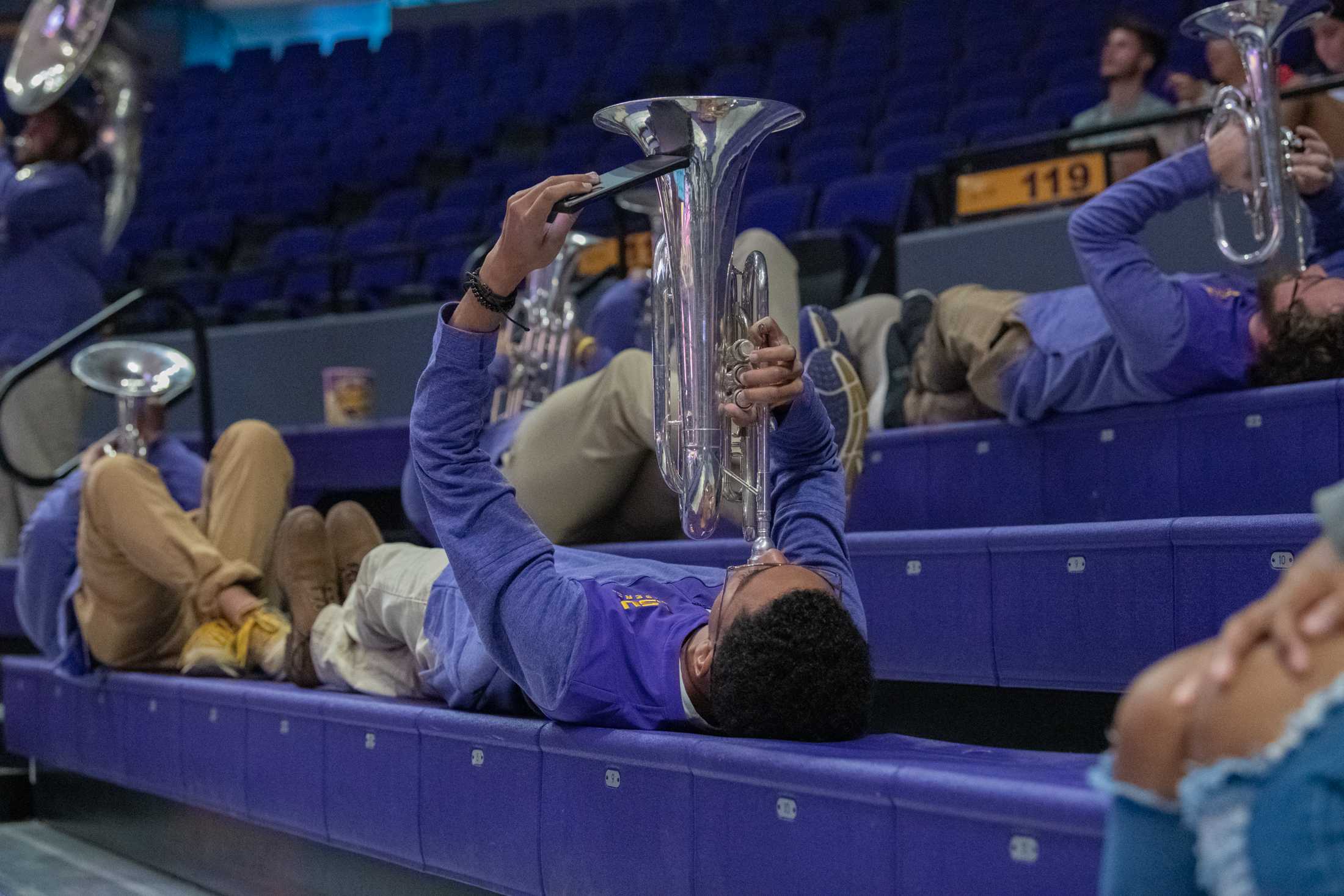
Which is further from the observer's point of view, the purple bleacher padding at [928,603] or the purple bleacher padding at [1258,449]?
the purple bleacher padding at [1258,449]

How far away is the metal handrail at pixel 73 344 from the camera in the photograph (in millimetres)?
3727

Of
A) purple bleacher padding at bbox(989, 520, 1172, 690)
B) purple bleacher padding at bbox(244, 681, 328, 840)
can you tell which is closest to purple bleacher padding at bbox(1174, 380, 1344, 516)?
purple bleacher padding at bbox(989, 520, 1172, 690)

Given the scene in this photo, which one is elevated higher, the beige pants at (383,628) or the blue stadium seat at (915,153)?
the blue stadium seat at (915,153)

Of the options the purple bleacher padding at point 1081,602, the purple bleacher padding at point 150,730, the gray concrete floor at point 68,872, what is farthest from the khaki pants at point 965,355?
the gray concrete floor at point 68,872

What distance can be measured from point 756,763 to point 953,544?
0.70 metres

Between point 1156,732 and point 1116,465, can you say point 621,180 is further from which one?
point 1116,465

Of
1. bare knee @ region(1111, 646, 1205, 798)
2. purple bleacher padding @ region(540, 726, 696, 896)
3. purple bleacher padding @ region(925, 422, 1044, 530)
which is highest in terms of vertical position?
purple bleacher padding @ region(925, 422, 1044, 530)

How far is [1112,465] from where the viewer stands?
2301mm

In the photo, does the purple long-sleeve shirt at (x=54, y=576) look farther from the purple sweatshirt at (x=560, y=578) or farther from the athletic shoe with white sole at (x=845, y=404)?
the athletic shoe with white sole at (x=845, y=404)

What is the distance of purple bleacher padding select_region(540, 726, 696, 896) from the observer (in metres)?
1.42

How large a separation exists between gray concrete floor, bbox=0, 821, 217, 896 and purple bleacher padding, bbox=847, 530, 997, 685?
123 cm

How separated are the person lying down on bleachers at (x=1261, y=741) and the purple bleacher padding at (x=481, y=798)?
95cm

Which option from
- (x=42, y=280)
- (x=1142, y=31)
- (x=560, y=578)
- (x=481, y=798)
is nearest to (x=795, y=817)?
(x=560, y=578)

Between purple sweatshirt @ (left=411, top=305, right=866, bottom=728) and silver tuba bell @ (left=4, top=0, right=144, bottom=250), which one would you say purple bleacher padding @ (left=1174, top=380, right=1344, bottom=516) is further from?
silver tuba bell @ (left=4, top=0, right=144, bottom=250)
